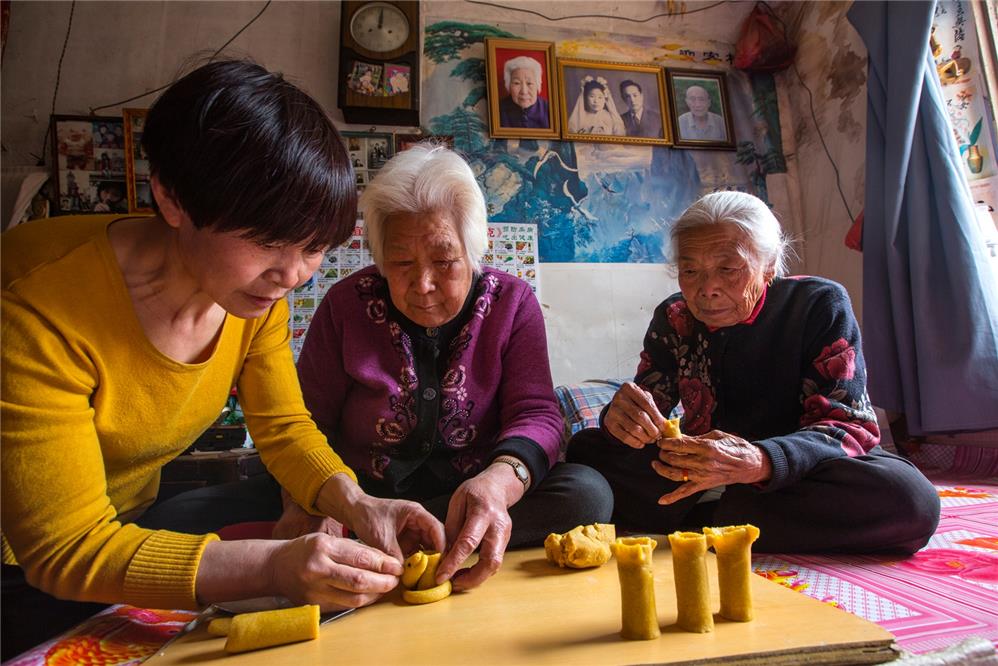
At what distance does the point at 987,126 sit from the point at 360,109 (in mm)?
2711

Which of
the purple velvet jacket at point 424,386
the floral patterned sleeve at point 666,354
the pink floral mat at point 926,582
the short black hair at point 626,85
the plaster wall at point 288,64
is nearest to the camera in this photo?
the pink floral mat at point 926,582

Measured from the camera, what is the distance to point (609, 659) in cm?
82

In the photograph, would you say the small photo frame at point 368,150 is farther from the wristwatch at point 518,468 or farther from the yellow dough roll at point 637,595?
the yellow dough roll at point 637,595

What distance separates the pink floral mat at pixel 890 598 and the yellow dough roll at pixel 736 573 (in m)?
0.26

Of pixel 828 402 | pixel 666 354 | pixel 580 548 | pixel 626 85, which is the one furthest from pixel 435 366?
pixel 626 85

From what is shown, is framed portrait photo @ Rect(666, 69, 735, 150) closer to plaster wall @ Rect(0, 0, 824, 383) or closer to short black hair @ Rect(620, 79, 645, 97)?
short black hair @ Rect(620, 79, 645, 97)

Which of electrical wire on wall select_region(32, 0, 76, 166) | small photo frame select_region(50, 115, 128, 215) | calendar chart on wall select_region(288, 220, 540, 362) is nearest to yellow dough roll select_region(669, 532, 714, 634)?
calendar chart on wall select_region(288, 220, 540, 362)

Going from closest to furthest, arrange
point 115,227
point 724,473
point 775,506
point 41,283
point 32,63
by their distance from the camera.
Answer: point 41,283 → point 115,227 → point 724,473 → point 775,506 → point 32,63

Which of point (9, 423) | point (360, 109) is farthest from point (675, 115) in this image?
point (9, 423)

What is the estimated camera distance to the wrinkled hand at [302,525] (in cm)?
129

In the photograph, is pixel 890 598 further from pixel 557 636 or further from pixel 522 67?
pixel 522 67

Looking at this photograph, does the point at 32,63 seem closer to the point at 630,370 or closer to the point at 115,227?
→ the point at 115,227

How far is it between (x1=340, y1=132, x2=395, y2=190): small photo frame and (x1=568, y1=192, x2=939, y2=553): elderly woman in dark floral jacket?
178 centimetres

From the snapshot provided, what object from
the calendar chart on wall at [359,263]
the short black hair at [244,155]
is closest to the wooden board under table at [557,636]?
the short black hair at [244,155]
